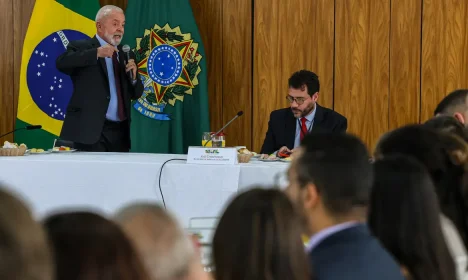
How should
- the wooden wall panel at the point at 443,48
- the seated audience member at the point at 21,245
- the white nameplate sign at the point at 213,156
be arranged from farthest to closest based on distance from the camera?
the wooden wall panel at the point at 443,48 → the white nameplate sign at the point at 213,156 → the seated audience member at the point at 21,245

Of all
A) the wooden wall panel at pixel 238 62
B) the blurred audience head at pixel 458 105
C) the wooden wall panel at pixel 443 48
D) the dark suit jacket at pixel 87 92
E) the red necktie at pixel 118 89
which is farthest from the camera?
the wooden wall panel at pixel 238 62

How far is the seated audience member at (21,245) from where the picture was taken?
772 millimetres

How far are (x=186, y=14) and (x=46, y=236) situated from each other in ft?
16.2

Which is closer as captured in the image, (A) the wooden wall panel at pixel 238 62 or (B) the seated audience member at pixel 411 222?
(B) the seated audience member at pixel 411 222

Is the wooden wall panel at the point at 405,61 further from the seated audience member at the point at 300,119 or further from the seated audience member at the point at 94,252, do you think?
the seated audience member at the point at 94,252

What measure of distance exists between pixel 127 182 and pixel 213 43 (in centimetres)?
286

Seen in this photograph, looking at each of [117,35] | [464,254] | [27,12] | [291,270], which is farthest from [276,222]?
[27,12]

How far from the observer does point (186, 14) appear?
222 inches

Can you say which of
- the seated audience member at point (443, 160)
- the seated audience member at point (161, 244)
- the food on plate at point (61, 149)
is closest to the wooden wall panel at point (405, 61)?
the food on plate at point (61, 149)

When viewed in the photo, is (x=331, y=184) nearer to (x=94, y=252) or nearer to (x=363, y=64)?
(x=94, y=252)

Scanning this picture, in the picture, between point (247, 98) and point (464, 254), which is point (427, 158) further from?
point (247, 98)

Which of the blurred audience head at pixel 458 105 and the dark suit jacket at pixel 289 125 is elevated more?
the blurred audience head at pixel 458 105

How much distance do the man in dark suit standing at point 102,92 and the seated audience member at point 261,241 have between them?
3.29 metres

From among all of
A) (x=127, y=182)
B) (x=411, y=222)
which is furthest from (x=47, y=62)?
(x=411, y=222)
